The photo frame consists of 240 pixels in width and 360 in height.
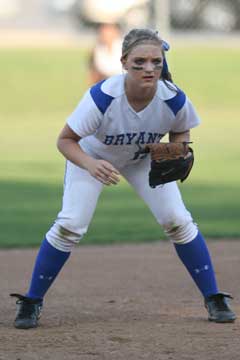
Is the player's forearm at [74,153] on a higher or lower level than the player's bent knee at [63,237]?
higher

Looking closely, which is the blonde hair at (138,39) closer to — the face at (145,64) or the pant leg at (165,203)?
the face at (145,64)

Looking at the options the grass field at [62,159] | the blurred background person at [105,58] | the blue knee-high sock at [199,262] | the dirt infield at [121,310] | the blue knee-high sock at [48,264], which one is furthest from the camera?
the blurred background person at [105,58]

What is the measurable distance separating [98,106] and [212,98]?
→ 70.6 ft

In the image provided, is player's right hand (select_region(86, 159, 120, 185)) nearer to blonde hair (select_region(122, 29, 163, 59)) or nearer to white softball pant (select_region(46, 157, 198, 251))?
white softball pant (select_region(46, 157, 198, 251))

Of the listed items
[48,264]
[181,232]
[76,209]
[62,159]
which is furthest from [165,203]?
[62,159]

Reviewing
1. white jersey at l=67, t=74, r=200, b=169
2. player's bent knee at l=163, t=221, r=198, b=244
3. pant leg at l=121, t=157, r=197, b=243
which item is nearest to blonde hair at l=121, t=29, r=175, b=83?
white jersey at l=67, t=74, r=200, b=169

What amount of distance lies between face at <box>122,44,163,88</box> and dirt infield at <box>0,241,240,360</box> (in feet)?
4.10

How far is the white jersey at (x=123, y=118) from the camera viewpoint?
202 inches

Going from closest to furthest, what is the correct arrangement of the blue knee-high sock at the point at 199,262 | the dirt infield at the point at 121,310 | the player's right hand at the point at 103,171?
the dirt infield at the point at 121,310 → the player's right hand at the point at 103,171 → the blue knee-high sock at the point at 199,262

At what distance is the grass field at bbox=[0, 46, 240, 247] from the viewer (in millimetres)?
9758

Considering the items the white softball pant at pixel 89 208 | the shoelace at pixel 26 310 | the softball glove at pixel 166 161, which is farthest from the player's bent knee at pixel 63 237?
the softball glove at pixel 166 161

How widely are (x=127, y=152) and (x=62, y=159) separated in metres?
10.2

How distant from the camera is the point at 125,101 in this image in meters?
5.16

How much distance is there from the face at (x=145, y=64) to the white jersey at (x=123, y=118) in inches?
5.8
